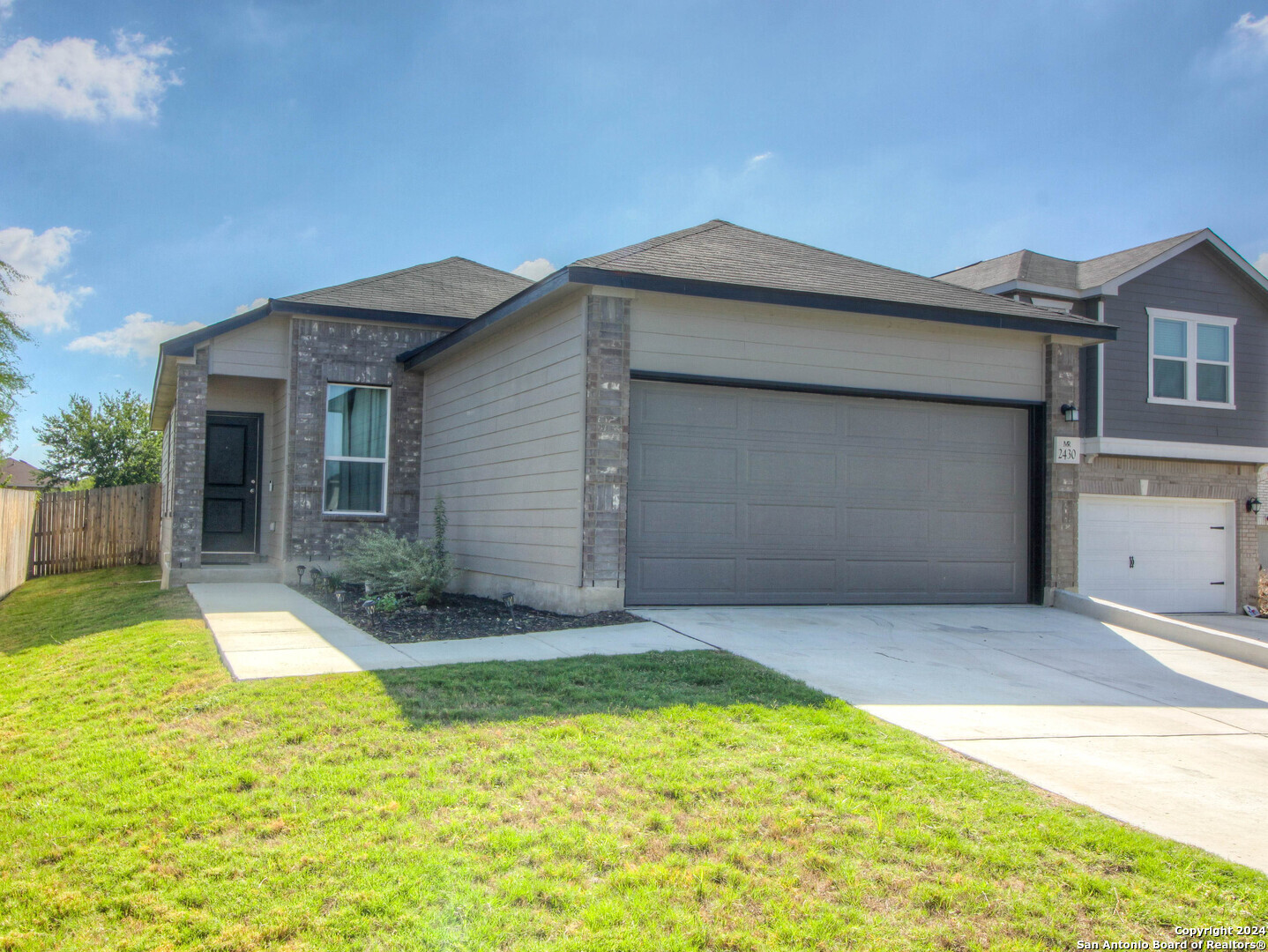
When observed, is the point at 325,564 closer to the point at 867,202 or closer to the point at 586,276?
the point at 586,276

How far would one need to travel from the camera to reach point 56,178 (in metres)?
17.3

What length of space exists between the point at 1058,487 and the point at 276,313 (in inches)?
420

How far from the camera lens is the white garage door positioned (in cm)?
A: 1377

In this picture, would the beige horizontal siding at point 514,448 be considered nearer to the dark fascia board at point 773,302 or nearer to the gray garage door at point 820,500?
the dark fascia board at point 773,302

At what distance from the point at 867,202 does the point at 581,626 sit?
8.54 meters

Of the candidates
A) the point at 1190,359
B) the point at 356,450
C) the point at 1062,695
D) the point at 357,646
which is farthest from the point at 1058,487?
the point at 356,450

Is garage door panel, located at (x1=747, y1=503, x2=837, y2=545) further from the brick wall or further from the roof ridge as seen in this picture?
the brick wall

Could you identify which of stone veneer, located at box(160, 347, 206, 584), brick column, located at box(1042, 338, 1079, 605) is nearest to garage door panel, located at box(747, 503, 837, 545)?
brick column, located at box(1042, 338, 1079, 605)

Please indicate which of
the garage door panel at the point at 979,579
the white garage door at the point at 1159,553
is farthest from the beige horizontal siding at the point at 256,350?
the white garage door at the point at 1159,553

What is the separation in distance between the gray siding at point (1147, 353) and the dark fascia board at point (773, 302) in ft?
12.9

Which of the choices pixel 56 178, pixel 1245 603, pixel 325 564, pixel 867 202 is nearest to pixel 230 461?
pixel 325 564

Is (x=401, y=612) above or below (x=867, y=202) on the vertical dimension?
below

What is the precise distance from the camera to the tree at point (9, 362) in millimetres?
19450

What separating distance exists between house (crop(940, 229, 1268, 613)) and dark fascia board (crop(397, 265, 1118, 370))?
3.79m
